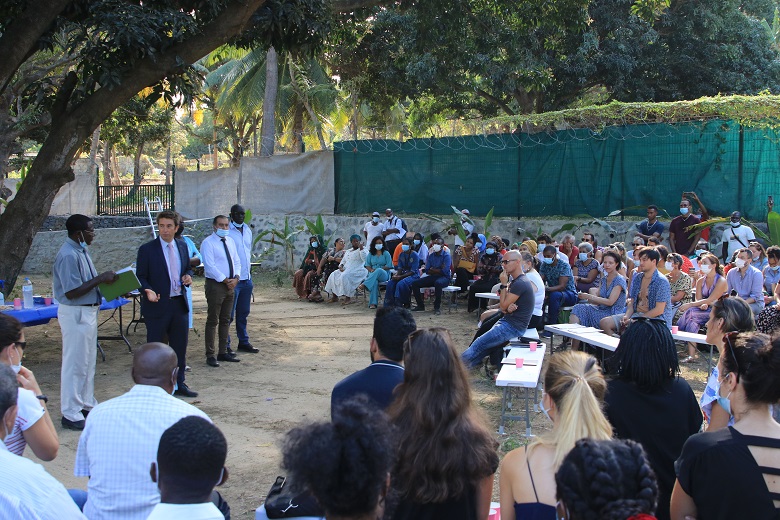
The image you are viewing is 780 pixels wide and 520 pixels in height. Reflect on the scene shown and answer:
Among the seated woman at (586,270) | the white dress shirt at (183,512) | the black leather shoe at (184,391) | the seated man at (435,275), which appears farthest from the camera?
the seated man at (435,275)

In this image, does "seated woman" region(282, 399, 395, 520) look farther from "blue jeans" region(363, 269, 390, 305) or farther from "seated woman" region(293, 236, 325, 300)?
"seated woman" region(293, 236, 325, 300)

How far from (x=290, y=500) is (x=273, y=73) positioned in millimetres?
20960

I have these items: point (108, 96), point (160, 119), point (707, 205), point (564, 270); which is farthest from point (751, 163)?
point (160, 119)

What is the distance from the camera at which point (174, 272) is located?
25.3 feet

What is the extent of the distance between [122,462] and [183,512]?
0.94 metres

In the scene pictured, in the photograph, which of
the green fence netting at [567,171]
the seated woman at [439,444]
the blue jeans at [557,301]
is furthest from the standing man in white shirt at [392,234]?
the seated woman at [439,444]

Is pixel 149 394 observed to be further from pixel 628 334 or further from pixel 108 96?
pixel 108 96

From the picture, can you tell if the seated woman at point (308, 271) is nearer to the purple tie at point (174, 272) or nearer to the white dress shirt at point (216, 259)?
the white dress shirt at point (216, 259)

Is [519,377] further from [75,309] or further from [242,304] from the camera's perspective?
[242,304]

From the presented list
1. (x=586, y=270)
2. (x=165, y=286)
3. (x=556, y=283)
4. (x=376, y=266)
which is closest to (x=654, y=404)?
(x=165, y=286)

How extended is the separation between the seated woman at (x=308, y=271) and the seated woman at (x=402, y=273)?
1911mm

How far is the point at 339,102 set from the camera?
31.5 m

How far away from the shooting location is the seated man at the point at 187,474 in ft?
7.67

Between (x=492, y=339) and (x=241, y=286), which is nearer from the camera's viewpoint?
(x=492, y=339)
